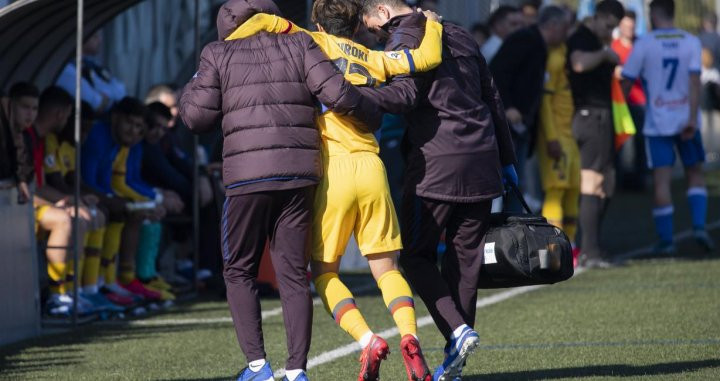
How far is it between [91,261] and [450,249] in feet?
14.4

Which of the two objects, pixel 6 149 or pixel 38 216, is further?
pixel 38 216

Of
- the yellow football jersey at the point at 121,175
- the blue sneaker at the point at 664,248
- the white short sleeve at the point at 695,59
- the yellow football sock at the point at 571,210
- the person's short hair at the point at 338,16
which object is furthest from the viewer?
the blue sneaker at the point at 664,248

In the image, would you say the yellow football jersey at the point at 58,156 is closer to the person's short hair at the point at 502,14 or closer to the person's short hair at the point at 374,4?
the person's short hair at the point at 374,4

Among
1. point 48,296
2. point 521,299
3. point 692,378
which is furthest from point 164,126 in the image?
point 692,378

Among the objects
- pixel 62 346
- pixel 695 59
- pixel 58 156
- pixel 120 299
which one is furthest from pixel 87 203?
pixel 695 59

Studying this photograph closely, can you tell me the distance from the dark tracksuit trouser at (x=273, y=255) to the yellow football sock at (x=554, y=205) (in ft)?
A: 22.3

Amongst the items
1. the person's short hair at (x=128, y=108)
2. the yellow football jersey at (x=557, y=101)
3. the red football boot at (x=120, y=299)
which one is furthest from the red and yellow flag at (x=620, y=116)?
the red football boot at (x=120, y=299)

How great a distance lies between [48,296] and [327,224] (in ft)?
14.3

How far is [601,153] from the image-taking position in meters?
13.4

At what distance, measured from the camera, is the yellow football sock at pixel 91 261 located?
10938 mm

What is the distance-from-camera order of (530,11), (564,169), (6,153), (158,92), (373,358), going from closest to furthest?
(373,358), (6,153), (564,169), (158,92), (530,11)

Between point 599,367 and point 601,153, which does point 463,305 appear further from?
point 601,153

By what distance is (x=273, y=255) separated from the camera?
6758 millimetres

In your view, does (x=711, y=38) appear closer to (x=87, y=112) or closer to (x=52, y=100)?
(x=87, y=112)
